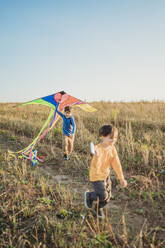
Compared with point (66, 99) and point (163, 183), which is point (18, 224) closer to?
point (163, 183)

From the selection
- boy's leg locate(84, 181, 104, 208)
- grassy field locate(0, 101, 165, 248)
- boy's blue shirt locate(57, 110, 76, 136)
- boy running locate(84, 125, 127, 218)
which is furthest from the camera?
boy's blue shirt locate(57, 110, 76, 136)

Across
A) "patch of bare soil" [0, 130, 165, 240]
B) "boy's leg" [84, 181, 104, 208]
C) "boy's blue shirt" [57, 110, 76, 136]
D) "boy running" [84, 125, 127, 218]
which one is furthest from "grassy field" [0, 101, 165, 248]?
"boy's blue shirt" [57, 110, 76, 136]

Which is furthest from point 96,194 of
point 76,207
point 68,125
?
point 68,125

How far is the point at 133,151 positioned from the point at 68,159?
5.79ft

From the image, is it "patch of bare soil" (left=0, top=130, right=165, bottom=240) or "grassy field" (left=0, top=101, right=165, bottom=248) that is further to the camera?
"patch of bare soil" (left=0, top=130, right=165, bottom=240)

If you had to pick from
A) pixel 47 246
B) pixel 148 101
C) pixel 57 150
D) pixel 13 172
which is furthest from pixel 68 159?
pixel 148 101

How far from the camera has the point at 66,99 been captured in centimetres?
549

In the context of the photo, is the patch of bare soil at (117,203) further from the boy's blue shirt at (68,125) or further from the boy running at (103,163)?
the boy's blue shirt at (68,125)

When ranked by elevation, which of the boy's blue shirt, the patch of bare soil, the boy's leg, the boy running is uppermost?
the boy's blue shirt

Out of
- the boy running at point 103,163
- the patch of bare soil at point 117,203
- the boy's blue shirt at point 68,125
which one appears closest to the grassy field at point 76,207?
the patch of bare soil at point 117,203

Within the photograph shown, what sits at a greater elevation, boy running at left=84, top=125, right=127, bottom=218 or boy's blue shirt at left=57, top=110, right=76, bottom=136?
boy's blue shirt at left=57, top=110, right=76, bottom=136

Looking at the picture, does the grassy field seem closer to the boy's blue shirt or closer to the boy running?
the boy running

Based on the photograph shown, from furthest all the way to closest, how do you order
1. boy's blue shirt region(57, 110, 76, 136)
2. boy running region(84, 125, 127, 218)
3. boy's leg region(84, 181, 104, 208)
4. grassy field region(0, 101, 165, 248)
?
boy's blue shirt region(57, 110, 76, 136), boy's leg region(84, 181, 104, 208), boy running region(84, 125, 127, 218), grassy field region(0, 101, 165, 248)

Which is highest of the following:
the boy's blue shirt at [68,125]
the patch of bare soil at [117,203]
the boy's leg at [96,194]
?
the boy's blue shirt at [68,125]
